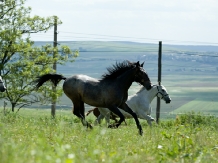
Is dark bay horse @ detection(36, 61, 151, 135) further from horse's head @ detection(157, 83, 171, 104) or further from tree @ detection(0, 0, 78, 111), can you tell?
tree @ detection(0, 0, 78, 111)

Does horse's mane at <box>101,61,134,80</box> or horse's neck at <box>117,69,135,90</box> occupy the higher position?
horse's mane at <box>101,61,134,80</box>

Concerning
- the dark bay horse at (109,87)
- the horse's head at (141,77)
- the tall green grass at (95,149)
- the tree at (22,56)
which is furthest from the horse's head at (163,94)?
the tree at (22,56)

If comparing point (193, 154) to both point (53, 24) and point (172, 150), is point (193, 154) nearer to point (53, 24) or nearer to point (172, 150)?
point (172, 150)

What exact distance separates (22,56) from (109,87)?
29324 mm

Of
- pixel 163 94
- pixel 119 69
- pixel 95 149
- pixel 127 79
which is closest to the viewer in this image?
pixel 95 149

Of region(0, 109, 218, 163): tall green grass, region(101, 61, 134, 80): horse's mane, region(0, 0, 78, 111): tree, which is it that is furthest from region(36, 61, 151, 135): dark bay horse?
region(0, 0, 78, 111): tree

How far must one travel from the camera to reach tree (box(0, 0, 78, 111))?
43.5m

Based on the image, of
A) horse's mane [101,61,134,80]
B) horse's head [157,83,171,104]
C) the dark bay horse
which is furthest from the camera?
horse's head [157,83,171,104]

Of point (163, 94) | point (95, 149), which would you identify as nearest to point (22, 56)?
point (163, 94)

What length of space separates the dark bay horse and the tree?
25903 millimetres

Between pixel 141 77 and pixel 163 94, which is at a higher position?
pixel 141 77

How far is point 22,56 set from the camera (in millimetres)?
45188

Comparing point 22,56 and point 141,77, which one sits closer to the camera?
point 141,77

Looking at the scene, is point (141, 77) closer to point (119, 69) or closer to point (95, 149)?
point (119, 69)
